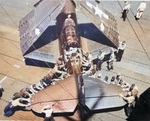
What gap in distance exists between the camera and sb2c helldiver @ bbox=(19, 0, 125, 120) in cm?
837

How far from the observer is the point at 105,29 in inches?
459

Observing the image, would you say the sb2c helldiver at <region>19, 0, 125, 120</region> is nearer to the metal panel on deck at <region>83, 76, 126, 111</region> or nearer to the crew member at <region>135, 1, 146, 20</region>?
the metal panel on deck at <region>83, 76, 126, 111</region>

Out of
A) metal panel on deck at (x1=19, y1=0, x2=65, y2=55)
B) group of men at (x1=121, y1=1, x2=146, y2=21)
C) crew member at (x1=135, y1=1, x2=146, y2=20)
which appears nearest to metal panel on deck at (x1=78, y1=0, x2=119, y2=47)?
metal panel on deck at (x1=19, y1=0, x2=65, y2=55)

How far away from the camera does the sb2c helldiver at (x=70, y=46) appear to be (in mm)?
8367

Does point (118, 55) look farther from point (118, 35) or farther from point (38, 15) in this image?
point (38, 15)

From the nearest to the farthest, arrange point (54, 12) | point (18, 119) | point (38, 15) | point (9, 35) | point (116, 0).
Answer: point (18, 119) < point (54, 12) < point (38, 15) < point (9, 35) < point (116, 0)

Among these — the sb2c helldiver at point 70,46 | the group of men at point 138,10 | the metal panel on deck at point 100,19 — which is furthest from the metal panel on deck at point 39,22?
the group of men at point 138,10

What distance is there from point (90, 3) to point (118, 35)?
9.06 ft

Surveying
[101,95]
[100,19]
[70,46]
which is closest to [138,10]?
[100,19]

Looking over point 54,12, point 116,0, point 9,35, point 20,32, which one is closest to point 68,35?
point 54,12

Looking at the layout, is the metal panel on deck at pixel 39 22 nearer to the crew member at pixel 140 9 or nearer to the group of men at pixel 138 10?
the group of men at pixel 138 10

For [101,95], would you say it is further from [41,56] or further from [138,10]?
[138,10]

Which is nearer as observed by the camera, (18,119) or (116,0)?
(18,119)

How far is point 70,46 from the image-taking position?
9836 mm
